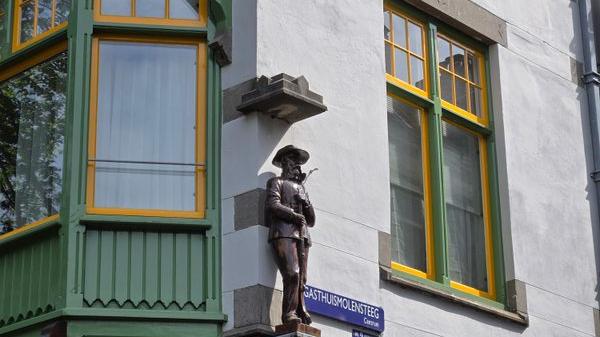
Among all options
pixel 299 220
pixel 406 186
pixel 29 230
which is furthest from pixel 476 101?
pixel 29 230

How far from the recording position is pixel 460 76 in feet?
52.8

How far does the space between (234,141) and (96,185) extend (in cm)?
137

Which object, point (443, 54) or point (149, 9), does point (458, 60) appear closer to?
point (443, 54)

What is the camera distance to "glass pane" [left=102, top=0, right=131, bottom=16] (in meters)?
13.4

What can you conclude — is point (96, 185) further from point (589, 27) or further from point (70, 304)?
point (589, 27)

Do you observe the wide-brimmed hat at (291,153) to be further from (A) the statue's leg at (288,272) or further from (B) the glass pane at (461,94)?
(B) the glass pane at (461,94)

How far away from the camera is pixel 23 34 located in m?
14.3

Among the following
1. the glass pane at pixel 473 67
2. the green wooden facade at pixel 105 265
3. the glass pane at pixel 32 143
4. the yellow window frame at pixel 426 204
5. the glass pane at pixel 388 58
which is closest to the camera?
the green wooden facade at pixel 105 265

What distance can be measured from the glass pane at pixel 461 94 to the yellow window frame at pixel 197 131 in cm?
382

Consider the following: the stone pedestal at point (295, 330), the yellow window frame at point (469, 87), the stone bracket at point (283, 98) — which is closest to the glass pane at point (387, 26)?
the yellow window frame at point (469, 87)

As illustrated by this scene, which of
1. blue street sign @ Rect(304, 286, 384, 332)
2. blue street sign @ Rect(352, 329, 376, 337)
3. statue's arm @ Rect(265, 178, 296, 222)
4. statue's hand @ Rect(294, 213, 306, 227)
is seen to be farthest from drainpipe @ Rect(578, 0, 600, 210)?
statue's arm @ Rect(265, 178, 296, 222)

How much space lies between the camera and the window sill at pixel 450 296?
13703 millimetres

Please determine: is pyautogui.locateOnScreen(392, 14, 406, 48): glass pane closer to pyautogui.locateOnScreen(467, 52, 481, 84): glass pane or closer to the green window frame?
the green window frame

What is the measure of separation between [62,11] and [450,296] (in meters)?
5.01
